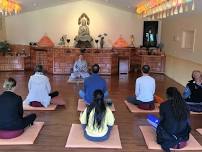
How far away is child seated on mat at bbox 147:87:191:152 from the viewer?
132 inches

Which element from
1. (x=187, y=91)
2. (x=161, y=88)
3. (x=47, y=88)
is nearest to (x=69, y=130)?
(x=47, y=88)

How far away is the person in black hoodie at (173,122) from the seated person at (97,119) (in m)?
0.67

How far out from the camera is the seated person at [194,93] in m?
5.19

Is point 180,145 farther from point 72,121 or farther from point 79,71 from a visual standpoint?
point 79,71

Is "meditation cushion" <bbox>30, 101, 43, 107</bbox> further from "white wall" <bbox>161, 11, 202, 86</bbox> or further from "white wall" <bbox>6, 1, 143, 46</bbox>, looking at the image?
"white wall" <bbox>6, 1, 143, 46</bbox>

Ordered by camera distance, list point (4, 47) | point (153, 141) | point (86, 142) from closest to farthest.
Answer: point (86, 142) < point (153, 141) < point (4, 47)

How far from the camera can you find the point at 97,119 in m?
3.50

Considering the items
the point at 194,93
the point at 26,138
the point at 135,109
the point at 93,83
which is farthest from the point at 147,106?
the point at 26,138

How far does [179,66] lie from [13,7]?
5.14m

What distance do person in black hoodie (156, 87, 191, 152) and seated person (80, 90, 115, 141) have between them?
2.20ft

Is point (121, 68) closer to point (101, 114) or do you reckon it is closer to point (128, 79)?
point (128, 79)

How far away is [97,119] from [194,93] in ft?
8.42

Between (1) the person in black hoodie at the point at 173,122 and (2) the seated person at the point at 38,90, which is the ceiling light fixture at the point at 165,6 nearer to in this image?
(1) the person in black hoodie at the point at 173,122

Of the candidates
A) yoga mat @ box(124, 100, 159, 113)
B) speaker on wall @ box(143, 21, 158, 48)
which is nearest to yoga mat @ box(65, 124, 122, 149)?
yoga mat @ box(124, 100, 159, 113)
